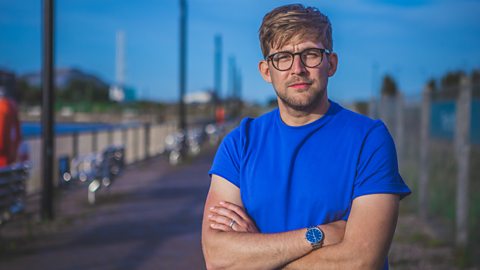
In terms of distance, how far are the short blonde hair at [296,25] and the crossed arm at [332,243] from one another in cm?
58

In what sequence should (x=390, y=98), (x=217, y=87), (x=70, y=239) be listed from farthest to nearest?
(x=217, y=87) → (x=390, y=98) → (x=70, y=239)

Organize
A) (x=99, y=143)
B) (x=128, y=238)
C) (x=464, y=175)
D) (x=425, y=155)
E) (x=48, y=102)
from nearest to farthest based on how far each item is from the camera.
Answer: (x=464, y=175) < (x=128, y=238) < (x=425, y=155) < (x=48, y=102) < (x=99, y=143)

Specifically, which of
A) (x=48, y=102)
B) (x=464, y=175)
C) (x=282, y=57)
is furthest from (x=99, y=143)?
(x=282, y=57)

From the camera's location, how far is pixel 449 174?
10320 millimetres

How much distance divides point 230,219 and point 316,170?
364mm

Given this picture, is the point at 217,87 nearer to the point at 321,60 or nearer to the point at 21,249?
the point at 21,249

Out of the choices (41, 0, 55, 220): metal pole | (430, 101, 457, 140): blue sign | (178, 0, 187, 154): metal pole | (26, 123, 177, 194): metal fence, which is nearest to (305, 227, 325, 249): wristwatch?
(430, 101, 457, 140): blue sign

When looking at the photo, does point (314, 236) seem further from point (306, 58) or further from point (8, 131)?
point (8, 131)

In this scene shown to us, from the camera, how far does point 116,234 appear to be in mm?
8117

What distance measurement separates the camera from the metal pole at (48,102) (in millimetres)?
9352

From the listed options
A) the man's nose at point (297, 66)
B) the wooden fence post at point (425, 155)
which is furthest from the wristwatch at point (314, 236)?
the wooden fence post at point (425, 155)

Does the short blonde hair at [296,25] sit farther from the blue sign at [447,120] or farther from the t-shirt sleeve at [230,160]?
the blue sign at [447,120]

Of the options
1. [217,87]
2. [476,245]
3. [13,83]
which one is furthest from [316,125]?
[217,87]

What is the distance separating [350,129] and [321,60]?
25cm
